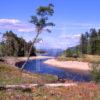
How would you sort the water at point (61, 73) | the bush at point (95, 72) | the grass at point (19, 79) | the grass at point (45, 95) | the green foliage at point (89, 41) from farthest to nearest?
1. the green foliage at point (89, 41)
2. the water at point (61, 73)
3. the grass at point (19, 79)
4. the bush at point (95, 72)
5. the grass at point (45, 95)

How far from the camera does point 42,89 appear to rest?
18.9 metres

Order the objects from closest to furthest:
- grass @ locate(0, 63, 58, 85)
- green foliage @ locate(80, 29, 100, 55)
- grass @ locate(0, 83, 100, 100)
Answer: grass @ locate(0, 83, 100, 100), grass @ locate(0, 63, 58, 85), green foliage @ locate(80, 29, 100, 55)

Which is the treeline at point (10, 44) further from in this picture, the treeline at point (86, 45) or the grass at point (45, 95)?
the treeline at point (86, 45)

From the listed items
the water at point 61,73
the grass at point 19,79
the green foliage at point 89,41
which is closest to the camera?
the grass at point 19,79

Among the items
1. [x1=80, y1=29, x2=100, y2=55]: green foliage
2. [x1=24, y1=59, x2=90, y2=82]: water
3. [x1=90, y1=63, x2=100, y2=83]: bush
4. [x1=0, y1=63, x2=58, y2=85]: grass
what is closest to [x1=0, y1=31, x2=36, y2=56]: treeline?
[x1=24, y1=59, x2=90, y2=82]: water

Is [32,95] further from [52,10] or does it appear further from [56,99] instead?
[52,10]

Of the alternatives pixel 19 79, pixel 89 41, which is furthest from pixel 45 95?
pixel 89 41

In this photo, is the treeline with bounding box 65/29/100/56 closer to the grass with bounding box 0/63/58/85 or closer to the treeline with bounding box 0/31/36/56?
the treeline with bounding box 0/31/36/56

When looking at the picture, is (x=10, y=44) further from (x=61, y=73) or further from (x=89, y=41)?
(x=89, y=41)

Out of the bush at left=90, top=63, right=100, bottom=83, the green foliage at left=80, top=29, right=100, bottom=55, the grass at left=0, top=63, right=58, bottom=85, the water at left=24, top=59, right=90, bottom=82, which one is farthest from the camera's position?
the green foliage at left=80, top=29, right=100, bottom=55

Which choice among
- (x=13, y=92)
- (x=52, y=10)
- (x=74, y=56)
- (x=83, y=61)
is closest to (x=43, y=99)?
(x=13, y=92)

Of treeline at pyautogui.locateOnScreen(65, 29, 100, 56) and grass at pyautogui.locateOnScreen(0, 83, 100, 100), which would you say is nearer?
grass at pyautogui.locateOnScreen(0, 83, 100, 100)

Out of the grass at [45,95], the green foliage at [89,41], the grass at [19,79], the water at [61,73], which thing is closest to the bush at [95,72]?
the grass at [45,95]

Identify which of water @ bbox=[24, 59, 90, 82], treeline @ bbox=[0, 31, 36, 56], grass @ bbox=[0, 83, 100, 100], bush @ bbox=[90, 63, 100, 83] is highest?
treeline @ bbox=[0, 31, 36, 56]
